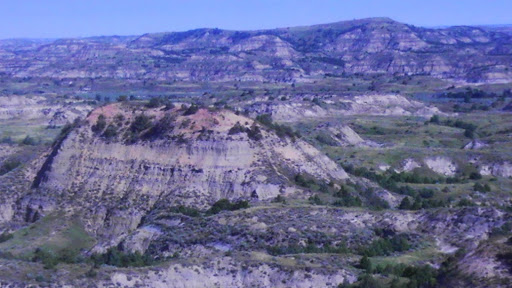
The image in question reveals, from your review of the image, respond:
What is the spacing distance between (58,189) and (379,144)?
58186 millimetres

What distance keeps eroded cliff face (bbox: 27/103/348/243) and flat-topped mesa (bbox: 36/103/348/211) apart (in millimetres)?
79

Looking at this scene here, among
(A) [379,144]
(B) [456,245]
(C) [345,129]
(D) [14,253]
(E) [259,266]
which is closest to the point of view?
(E) [259,266]

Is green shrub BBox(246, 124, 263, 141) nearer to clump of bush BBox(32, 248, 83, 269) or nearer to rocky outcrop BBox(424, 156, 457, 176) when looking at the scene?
clump of bush BBox(32, 248, 83, 269)

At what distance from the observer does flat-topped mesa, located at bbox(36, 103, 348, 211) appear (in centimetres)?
5603

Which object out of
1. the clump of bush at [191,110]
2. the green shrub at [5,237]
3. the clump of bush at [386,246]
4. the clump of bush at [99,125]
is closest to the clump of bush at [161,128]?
the clump of bush at [191,110]

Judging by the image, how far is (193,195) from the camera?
183ft

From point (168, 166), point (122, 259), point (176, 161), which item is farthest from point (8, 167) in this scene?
point (122, 259)

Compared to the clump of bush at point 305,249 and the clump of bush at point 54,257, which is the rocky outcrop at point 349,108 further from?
the clump of bush at point 305,249

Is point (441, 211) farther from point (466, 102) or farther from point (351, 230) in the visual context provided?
point (466, 102)

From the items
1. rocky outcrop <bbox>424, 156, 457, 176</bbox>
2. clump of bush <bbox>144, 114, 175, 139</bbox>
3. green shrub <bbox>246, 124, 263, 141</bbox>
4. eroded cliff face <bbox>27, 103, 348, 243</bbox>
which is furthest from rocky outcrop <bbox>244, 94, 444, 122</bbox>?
green shrub <bbox>246, 124, 263, 141</bbox>

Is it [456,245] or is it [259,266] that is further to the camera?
[456,245]

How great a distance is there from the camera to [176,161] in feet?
190

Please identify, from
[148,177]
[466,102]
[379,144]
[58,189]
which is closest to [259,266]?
[148,177]

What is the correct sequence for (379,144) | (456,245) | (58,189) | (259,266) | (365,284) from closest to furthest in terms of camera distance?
(365,284), (259,266), (456,245), (58,189), (379,144)
